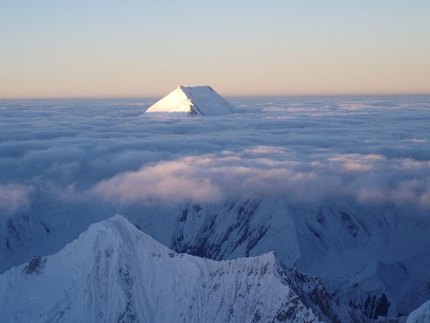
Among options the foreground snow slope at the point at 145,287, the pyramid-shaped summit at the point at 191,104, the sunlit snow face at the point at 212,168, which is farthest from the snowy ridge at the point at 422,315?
the pyramid-shaped summit at the point at 191,104

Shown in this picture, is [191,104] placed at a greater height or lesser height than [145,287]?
greater

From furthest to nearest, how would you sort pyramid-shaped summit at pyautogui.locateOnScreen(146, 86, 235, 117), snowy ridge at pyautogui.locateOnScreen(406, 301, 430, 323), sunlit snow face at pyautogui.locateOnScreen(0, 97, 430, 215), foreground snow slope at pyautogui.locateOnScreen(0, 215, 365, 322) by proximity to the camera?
pyramid-shaped summit at pyautogui.locateOnScreen(146, 86, 235, 117) < sunlit snow face at pyautogui.locateOnScreen(0, 97, 430, 215) < foreground snow slope at pyautogui.locateOnScreen(0, 215, 365, 322) < snowy ridge at pyautogui.locateOnScreen(406, 301, 430, 323)

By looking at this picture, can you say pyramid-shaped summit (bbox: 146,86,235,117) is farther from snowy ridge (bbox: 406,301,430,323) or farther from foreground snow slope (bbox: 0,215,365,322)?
snowy ridge (bbox: 406,301,430,323)

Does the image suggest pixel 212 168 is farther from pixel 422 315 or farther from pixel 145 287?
pixel 422 315

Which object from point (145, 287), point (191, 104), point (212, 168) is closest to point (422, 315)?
point (145, 287)

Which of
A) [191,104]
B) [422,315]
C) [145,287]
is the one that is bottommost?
[145,287]

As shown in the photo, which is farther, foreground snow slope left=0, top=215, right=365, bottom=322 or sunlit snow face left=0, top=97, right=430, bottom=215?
sunlit snow face left=0, top=97, right=430, bottom=215

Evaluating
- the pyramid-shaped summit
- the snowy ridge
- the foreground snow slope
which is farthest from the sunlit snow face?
the pyramid-shaped summit
